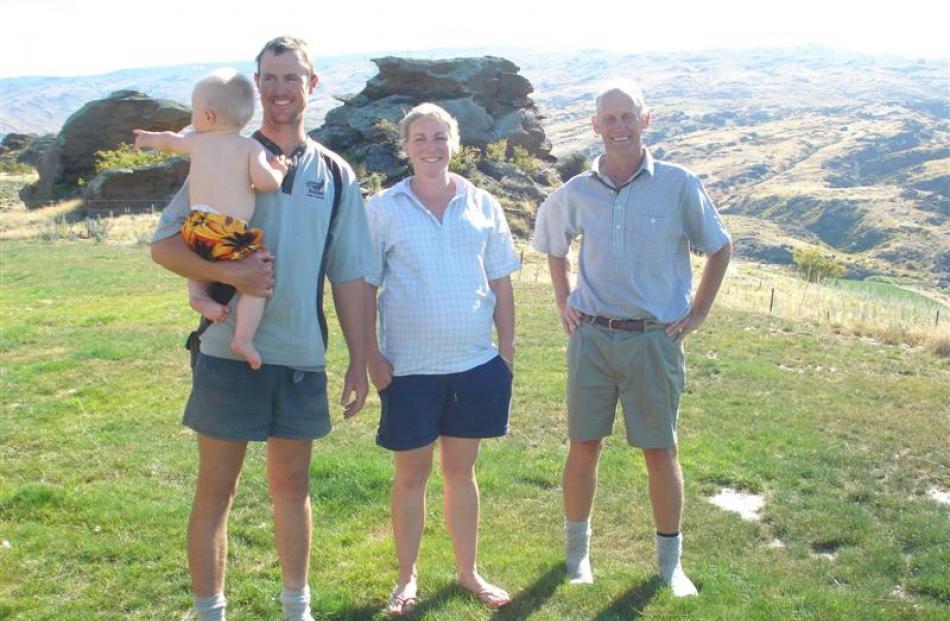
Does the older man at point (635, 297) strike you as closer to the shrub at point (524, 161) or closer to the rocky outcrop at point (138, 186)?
the rocky outcrop at point (138, 186)

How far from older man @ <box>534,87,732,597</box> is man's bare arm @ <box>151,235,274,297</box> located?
1.67 meters

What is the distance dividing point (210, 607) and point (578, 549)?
1.83 meters

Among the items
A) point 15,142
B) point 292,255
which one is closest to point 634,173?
point 292,255

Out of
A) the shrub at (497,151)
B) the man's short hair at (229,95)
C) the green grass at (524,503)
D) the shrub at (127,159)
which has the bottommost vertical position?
the shrub at (497,151)

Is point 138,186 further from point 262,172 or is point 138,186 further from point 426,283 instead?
point 262,172

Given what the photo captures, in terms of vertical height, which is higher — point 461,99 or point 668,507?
point 668,507

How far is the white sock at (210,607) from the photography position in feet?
11.2

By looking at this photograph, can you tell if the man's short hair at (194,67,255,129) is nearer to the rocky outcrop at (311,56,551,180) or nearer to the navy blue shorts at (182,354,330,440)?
the navy blue shorts at (182,354,330,440)

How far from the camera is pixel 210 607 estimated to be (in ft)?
11.3

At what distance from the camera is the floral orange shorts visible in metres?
3.12

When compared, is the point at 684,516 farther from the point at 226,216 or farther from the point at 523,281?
the point at 523,281

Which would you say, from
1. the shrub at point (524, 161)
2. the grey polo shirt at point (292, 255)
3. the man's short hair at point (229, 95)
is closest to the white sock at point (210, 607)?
the grey polo shirt at point (292, 255)

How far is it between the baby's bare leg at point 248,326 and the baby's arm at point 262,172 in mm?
398

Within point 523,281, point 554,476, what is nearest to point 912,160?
point 523,281
